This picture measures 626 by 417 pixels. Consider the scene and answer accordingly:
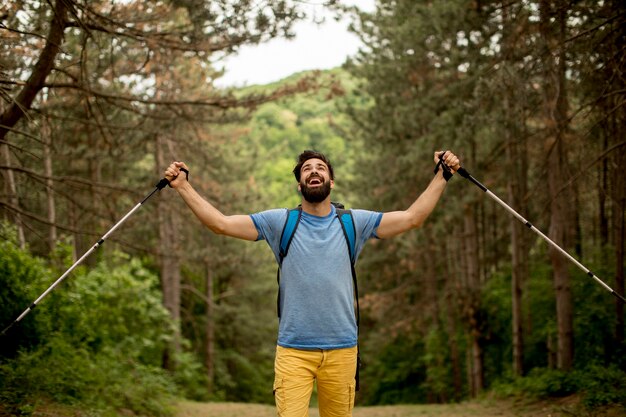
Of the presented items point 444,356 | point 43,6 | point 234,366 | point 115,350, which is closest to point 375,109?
point 444,356

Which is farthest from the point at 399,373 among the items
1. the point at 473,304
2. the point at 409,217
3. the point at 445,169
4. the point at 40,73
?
the point at 409,217

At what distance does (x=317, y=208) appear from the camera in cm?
431

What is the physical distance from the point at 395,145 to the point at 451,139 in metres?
4.37

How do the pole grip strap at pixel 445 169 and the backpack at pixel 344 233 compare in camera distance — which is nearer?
the backpack at pixel 344 233

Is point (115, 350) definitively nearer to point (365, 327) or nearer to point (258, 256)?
point (258, 256)

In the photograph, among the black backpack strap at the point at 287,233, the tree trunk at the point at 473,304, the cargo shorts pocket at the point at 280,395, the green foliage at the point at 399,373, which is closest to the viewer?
the cargo shorts pocket at the point at 280,395

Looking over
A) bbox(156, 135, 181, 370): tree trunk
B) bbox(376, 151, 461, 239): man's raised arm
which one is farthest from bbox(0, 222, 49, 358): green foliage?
bbox(156, 135, 181, 370): tree trunk

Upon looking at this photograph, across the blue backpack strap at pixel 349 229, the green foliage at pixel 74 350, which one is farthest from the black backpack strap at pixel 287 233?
the green foliage at pixel 74 350

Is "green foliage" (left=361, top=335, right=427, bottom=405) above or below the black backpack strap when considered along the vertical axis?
below

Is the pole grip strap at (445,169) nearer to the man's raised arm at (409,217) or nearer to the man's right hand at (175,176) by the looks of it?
the man's raised arm at (409,217)

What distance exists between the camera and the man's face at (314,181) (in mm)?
4234

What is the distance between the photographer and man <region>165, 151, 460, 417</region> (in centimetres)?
404

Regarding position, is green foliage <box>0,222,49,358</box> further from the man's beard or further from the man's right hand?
the man's beard

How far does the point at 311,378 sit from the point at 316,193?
1.14 m
